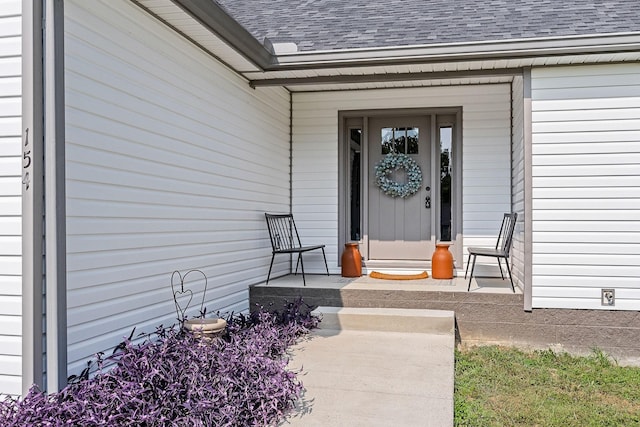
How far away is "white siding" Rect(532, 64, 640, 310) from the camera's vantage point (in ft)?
14.4

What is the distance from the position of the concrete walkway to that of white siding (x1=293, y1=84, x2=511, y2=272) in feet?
5.40

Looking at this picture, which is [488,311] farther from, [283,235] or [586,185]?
[283,235]

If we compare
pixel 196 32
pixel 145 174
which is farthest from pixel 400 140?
pixel 145 174

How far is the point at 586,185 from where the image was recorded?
4.46m

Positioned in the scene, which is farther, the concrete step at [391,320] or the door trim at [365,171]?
the door trim at [365,171]

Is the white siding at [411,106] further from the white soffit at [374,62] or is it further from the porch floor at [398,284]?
the white soffit at [374,62]

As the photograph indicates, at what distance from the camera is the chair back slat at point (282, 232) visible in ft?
18.7

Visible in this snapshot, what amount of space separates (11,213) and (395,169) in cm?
449

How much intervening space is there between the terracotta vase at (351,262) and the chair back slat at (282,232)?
2.14 feet

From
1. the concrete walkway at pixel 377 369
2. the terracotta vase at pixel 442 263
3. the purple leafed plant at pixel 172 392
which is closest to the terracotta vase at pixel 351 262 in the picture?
the terracotta vase at pixel 442 263

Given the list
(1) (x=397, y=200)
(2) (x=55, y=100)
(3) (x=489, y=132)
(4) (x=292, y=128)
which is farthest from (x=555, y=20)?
(2) (x=55, y=100)

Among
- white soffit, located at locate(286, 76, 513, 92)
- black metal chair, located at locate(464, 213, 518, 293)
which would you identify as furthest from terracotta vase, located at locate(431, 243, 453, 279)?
white soffit, located at locate(286, 76, 513, 92)

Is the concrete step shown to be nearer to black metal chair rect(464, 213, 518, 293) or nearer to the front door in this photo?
black metal chair rect(464, 213, 518, 293)

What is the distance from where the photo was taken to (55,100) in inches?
102
